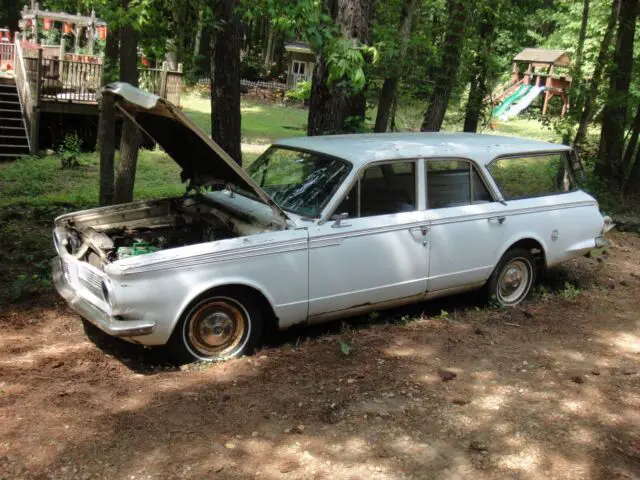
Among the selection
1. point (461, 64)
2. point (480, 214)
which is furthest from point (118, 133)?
point (480, 214)

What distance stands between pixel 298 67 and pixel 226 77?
105ft

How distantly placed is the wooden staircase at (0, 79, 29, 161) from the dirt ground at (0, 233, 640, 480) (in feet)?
41.1

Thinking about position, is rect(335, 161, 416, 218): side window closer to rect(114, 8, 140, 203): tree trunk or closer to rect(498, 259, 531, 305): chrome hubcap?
rect(498, 259, 531, 305): chrome hubcap

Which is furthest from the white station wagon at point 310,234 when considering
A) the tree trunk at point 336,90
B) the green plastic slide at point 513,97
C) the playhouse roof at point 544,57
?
the playhouse roof at point 544,57

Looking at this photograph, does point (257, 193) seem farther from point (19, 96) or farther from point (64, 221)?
point (19, 96)

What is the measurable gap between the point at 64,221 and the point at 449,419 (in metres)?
3.72

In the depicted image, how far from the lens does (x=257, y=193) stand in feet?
17.0

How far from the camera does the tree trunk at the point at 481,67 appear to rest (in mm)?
13539

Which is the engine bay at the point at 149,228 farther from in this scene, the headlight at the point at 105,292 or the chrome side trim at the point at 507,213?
the chrome side trim at the point at 507,213

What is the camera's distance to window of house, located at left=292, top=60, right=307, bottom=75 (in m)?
39.2

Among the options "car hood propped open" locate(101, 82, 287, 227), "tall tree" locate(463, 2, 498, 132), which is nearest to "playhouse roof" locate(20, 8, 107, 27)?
"tall tree" locate(463, 2, 498, 132)

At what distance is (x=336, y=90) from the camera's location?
28.1ft

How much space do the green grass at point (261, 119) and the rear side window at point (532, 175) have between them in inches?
583

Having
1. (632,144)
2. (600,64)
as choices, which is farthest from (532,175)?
(632,144)
